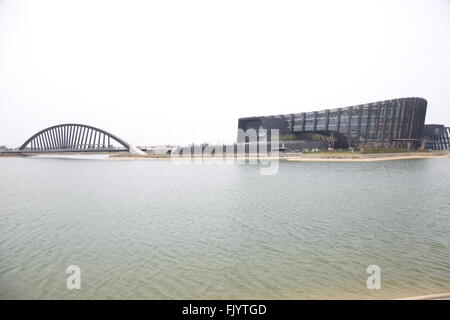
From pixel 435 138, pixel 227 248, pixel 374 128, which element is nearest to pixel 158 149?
pixel 374 128

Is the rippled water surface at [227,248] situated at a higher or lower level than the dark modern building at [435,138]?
lower

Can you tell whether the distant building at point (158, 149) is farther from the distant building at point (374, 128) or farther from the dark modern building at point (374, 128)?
the distant building at point (374, 128)

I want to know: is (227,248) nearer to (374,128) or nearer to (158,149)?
(374,128)

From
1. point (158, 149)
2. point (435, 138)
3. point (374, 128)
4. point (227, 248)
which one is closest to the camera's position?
point (227, 248)

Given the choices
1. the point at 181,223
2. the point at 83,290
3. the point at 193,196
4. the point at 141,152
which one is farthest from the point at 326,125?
the point at 83,290

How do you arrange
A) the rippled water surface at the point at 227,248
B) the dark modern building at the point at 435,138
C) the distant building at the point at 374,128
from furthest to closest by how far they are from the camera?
the dark modern building at the point at 435,138 < the distant building at the point at 374,128 < the rippled water surface at the point at 227,248

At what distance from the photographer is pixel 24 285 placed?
11.5 meters

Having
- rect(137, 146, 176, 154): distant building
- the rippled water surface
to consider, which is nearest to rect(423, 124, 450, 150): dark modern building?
rect(137, 146, 176, 154): distant building

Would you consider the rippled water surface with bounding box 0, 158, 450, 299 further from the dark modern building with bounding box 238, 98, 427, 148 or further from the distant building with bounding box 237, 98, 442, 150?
the dark modern building with bounding box 238, 98, 427, 148

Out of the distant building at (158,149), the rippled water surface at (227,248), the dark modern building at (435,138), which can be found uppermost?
the dark modern building at (435,138)

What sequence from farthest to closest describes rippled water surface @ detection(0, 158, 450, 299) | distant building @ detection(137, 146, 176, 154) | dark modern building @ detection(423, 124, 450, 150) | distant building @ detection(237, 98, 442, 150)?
dark modern building @ detection(423, 124, 450, 150)
distant building @ detection(137, 146, 176, 154)
distant building @ detection(237, 98, 442, 150)
rippled water surface @ detection(0, 158, 450, 299)

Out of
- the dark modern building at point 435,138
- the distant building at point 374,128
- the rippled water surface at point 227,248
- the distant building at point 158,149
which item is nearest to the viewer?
the rippled water surface at point 227,248

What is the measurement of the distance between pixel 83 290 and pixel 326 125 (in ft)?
504

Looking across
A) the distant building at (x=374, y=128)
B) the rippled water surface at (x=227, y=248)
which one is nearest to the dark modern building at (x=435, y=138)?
the distant building at (x=374, y=128)
